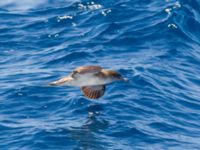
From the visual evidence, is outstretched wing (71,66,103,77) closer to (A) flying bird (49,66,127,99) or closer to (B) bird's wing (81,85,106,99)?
(A) flying bird (49,66,127,99)

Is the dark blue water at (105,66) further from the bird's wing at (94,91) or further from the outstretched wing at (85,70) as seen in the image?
the outstretched wing at (85,70)

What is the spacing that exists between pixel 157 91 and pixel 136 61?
2261 millimetres

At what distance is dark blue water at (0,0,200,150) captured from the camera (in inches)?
561

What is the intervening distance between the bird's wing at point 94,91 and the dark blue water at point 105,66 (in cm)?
43

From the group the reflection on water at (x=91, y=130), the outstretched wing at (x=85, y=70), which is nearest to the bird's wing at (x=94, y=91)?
the reflection on water at (x=91, y=130)

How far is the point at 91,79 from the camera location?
14367 millimetres

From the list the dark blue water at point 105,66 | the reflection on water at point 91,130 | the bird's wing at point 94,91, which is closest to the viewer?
the reflection on water at point 91,130

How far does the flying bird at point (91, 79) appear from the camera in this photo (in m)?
14.1

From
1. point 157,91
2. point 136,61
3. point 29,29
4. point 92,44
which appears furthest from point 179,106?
point 29,29

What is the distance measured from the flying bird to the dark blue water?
51 cm

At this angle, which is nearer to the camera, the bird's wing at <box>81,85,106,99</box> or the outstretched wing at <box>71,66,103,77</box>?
the outstretched wing at <box>71,66,103,77</box>

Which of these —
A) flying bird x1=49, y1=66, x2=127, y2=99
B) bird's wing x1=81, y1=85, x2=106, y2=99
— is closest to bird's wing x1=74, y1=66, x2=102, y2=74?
flying bird x1=49, y1=66, x2=127, y2=99

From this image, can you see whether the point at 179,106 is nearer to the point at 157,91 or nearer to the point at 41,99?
the point at 157,91

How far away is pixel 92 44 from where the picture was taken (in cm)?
2062
